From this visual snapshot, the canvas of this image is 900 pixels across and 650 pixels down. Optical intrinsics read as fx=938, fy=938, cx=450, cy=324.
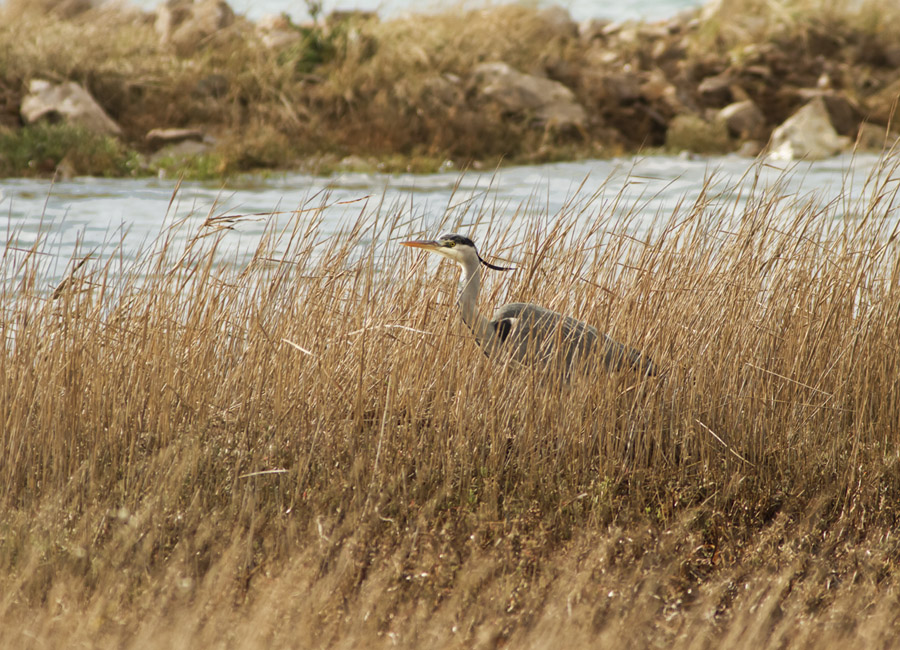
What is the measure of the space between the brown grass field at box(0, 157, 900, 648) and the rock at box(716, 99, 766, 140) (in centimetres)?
1172

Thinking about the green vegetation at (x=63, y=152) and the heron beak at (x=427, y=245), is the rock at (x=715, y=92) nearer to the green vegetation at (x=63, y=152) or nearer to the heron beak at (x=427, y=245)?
the green vegetation at (x=63, y=152)

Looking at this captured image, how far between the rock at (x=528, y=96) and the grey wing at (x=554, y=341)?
11.2m

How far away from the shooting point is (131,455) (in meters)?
3.34

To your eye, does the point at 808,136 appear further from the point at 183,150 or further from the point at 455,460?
the point at 455,460

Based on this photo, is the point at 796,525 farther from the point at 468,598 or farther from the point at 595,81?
the point at 595,81

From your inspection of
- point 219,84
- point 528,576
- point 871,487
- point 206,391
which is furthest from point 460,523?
point 219,84

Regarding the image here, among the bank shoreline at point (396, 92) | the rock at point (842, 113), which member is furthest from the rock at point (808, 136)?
the rock at point (842, 113)

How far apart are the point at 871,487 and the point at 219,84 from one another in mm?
12819

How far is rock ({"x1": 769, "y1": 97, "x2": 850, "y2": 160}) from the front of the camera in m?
14.1

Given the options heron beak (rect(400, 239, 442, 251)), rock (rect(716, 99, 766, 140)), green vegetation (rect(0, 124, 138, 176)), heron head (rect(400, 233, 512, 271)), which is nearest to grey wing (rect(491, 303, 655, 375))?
heron head (rect(400, 233, 512, 271))

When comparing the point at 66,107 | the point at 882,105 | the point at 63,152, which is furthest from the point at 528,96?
the point at 63,152

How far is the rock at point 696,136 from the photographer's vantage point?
14.7 m

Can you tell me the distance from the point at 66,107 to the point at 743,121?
34.2ft

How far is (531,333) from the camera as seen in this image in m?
3.69
